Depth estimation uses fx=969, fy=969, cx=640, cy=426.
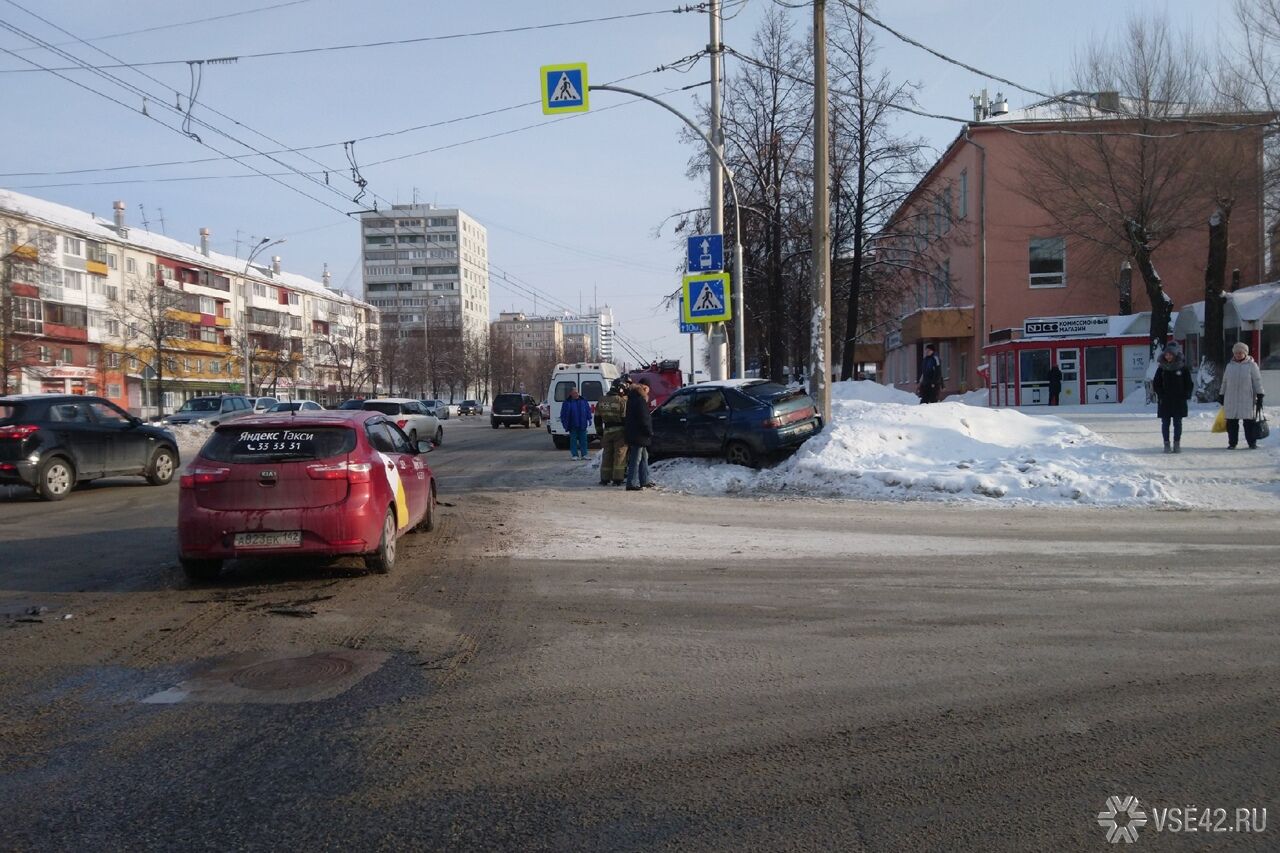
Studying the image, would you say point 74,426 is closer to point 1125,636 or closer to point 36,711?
point 36,711

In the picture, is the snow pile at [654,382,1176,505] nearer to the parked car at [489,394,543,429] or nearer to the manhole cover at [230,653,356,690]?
the manhole cover at [230,653,356,690]

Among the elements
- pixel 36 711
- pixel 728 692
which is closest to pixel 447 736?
pixel 728 692

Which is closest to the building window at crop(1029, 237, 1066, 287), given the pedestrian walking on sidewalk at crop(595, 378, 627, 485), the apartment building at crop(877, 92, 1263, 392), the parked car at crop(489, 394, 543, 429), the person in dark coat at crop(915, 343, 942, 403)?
the apartment building at crop(877, 92, 1263, 392)

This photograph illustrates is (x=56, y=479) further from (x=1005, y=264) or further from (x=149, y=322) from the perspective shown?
(x=149, y=322)

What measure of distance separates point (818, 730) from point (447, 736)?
1756 mm

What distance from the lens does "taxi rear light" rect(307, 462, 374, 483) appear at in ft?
26.7

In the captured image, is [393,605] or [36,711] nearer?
[36,711]

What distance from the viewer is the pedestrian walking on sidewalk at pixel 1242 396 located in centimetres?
1552

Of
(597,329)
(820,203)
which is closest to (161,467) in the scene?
(820,203)

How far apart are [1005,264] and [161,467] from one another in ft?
117

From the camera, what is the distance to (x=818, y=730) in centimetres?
461

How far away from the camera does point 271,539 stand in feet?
26.3

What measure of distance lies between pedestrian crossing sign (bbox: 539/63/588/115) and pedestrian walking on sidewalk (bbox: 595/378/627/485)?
4947 millimetres

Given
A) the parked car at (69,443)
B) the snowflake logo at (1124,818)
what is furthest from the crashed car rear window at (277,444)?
the parked car at (69,443)
